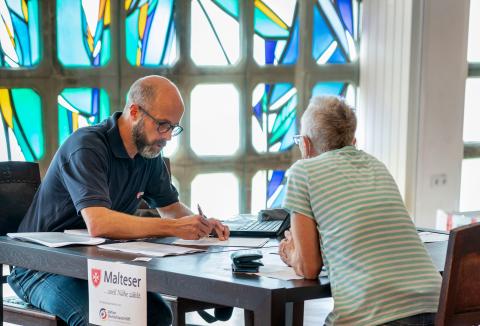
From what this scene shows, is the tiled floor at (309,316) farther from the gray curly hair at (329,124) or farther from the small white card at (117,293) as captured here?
the gray curly hair at (329,124)

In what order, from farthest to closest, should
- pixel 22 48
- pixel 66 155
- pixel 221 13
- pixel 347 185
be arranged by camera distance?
pixel 221 13, pixel 22 48, pixel 66 155, pixel 347 185

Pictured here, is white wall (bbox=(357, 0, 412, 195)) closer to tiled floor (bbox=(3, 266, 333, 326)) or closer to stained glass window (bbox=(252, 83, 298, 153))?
stained glass window (bbox=(252, 83, 298, 153))

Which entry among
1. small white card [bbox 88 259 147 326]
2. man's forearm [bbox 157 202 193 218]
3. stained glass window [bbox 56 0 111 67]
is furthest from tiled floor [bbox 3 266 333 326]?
small white card [bbox 88 259 147 326]

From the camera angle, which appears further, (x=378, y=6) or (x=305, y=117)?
(x=378, y=6)

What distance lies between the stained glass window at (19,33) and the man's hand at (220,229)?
7.35 feet

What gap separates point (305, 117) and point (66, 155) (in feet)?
3.36

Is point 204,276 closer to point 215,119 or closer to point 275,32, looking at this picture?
point 215,119

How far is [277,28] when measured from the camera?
5.67m

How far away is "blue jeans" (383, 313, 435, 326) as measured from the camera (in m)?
2.58

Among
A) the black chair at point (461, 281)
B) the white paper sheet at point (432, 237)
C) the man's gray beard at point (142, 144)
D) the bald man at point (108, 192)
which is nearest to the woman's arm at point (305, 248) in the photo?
the black chair at point (461, 281)

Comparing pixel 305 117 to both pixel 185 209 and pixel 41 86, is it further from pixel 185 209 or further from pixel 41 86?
pixel 41 86

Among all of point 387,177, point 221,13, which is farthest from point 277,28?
point 387,177

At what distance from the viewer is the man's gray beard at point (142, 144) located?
3.42 metres

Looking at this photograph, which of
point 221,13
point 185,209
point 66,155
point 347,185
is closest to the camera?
point 347,185
